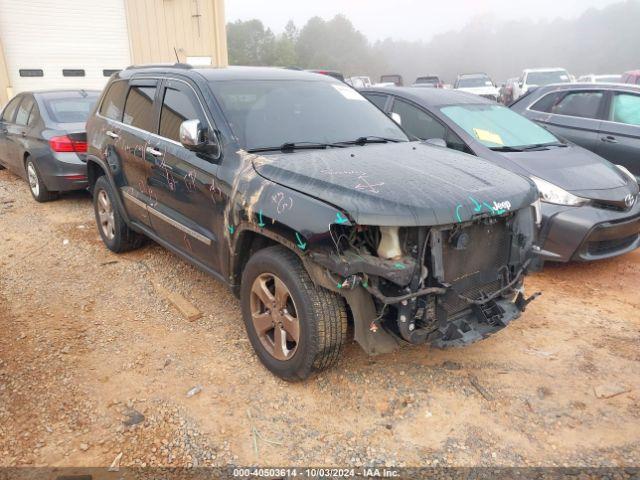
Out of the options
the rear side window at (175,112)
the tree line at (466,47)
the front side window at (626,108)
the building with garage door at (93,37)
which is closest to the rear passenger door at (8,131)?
the building with garage door at (93,37)

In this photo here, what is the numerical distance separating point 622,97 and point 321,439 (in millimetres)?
6063

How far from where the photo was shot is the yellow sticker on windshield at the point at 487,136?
4.93m

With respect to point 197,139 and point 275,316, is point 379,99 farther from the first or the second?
point 275,316

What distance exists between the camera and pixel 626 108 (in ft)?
20.1

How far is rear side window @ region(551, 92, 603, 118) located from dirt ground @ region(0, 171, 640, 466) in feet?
10.8

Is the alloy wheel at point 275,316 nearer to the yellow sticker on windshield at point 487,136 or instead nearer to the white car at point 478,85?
the yellow sticker on windshield at point 487,136

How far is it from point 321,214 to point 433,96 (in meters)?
3.64

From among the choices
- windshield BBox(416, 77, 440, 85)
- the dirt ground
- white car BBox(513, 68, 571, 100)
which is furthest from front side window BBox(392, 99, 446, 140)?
windshield BBox(416, 77, 440, 85)

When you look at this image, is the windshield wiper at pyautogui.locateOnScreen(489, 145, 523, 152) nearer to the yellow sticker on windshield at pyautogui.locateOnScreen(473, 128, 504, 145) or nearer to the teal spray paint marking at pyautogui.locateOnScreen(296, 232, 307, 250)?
the yellow sticker on windshield at pyautogui.locateOnScreen(473, 128, 504, 145)

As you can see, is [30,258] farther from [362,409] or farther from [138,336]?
[362,409]

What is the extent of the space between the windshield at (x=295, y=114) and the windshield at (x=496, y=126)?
4.69 feet

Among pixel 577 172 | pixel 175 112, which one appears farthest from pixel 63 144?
pixel 577 172

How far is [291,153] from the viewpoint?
3125mm

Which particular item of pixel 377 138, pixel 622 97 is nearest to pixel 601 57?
pixel 622 97
